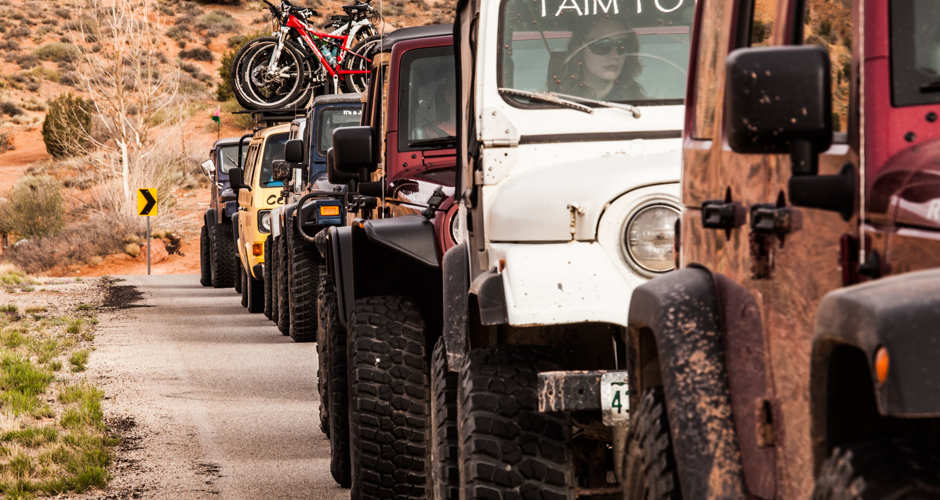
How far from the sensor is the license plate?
16.1ft

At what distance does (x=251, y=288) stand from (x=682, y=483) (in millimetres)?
17987

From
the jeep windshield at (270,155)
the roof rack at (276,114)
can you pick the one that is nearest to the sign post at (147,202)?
the roof rack at (276,114)

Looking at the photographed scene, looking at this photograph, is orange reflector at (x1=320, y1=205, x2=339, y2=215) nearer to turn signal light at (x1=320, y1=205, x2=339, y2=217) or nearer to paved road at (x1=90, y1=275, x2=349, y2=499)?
turn signal light at (x1=320, y1=205, x2=339, y2=217)

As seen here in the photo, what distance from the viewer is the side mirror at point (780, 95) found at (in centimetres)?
284

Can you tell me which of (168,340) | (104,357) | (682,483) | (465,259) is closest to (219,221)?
(168,340)

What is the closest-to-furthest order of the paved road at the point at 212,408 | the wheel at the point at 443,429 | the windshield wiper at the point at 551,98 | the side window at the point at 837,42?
1. the side window at the point at 837,42
2. the wheel at the point at 443,429
3. the windshield wiper at the point at 551,98
4. the paved road at the point at 212,408

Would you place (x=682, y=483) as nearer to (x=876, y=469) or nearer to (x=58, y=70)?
(x=876, y=469)

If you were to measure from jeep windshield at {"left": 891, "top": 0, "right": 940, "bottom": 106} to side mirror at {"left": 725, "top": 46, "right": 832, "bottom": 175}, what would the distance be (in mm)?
151

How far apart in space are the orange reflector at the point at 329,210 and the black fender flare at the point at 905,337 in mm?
12851

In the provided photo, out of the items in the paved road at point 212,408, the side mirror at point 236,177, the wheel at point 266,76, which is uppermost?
the wheel at point 266,76

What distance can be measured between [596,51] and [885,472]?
4.11m

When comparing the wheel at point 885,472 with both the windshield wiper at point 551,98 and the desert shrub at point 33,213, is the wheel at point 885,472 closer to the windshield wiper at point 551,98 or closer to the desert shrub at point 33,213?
the windshield wiper at point 551,98

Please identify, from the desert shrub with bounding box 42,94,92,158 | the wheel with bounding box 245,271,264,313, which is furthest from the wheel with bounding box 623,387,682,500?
the desert shrub with bounding box 42,94,92,158

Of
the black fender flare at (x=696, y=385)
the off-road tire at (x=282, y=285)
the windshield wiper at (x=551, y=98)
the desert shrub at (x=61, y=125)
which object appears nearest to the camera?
the black fender flare at (x=696, y=385)
